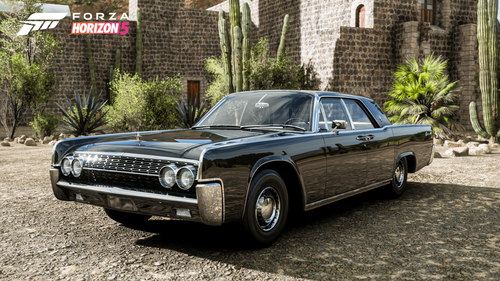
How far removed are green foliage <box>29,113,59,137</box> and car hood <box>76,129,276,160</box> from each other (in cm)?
1199

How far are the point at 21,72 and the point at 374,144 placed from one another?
13034 mm

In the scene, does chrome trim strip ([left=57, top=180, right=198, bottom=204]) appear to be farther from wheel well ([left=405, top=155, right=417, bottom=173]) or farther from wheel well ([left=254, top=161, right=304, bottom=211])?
wheel well ([left=405, top=155, right=417, bottom=173])

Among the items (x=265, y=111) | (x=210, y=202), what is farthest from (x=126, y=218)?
(x=265, y=111)

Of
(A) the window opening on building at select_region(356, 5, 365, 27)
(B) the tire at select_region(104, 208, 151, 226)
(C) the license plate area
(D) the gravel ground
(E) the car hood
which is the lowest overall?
(D) the gravel ground

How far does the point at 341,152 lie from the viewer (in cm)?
428

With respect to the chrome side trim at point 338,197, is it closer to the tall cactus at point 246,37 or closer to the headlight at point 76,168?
the headlight at point 76,168

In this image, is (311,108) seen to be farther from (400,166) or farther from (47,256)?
(47,256)

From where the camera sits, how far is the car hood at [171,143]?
320cm

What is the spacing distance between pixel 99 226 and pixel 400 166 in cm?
382

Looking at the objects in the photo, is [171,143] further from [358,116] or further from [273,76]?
[273,76]

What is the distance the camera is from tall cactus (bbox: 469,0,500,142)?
13.3m

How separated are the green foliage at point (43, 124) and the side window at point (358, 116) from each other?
12.5m

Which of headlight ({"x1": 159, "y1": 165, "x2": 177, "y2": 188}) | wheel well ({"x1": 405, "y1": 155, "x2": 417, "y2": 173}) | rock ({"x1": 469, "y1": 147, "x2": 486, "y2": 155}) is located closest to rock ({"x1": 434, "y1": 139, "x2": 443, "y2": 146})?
rock ({"x1": 469, "y1": 147, "x2": 486, "y2": 155})

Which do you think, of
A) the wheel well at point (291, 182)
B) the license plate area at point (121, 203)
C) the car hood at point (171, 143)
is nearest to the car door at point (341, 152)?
the wheel well at point (291, 182)
